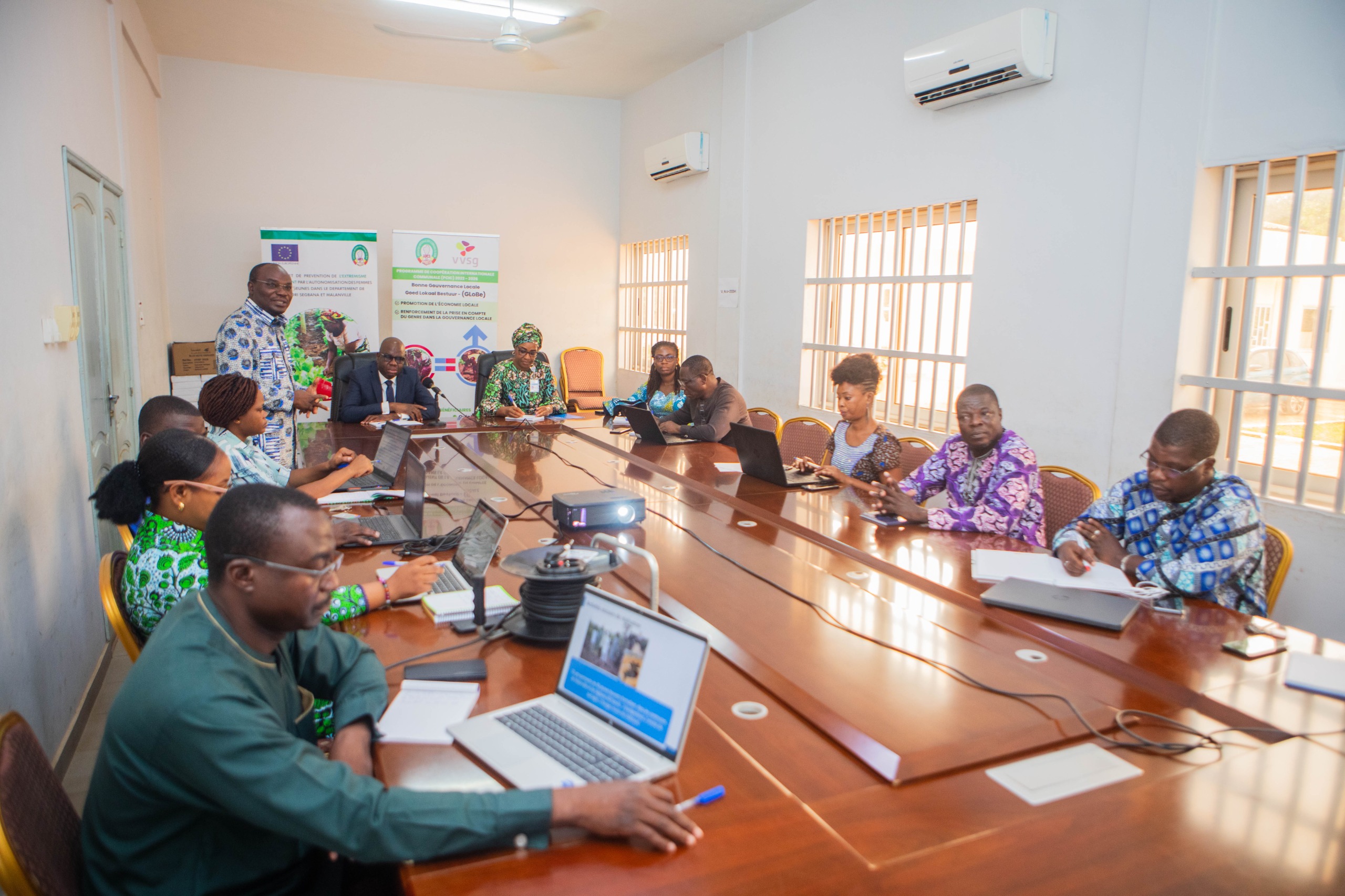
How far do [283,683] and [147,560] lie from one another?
639 millimetres

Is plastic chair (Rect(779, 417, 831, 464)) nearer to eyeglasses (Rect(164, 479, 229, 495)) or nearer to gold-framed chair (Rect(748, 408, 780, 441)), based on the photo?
gold-framed chair (Rect(748, 408, 780, 441))

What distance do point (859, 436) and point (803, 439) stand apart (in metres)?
0.77

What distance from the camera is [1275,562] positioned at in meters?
2.31

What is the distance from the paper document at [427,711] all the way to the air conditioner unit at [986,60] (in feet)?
12.5

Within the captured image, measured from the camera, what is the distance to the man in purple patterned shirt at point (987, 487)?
2.74m

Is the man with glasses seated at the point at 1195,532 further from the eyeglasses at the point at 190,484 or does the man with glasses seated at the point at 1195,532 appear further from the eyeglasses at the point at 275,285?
the eyeglasses at the point at 275,285

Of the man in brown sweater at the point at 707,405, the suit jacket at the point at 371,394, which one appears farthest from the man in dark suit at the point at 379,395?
the man in brown sweater at the point at 707,405

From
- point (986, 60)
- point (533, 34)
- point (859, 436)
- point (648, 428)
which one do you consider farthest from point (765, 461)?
point (533, 34)

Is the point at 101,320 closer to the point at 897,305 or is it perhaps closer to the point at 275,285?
the point at 275,285

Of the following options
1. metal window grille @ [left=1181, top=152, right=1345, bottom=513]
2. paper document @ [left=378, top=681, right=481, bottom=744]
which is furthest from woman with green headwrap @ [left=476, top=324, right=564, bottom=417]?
paper document @ [left=378, top=681, right=481, bottom=744]

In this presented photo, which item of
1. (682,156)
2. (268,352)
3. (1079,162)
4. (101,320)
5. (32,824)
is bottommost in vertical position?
(32,824)

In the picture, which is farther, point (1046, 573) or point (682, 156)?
point (682, 156)

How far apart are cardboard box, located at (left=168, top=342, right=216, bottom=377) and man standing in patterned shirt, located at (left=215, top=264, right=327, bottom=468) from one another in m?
3.32

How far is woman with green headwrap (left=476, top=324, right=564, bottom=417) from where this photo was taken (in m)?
5.34
